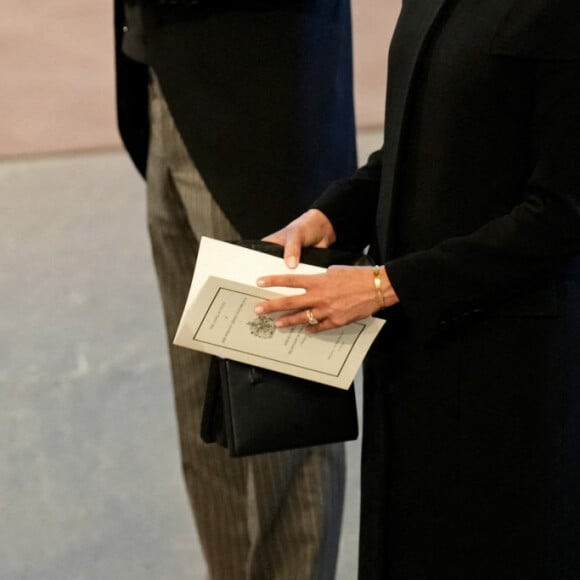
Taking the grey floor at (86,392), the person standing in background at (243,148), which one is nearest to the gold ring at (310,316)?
the person standing in background at (243,148)

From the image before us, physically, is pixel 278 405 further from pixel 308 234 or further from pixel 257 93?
pixel 257 93

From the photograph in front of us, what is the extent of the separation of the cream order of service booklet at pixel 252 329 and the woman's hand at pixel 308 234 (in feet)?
0.18

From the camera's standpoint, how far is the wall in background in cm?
319

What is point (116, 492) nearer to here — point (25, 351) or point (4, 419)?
point (4, 419)

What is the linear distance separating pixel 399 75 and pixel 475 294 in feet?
0.77

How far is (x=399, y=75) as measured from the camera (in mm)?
958

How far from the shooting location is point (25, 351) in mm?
2375

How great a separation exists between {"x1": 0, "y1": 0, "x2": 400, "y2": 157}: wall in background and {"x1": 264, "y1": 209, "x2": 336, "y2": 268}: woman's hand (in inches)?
86.0

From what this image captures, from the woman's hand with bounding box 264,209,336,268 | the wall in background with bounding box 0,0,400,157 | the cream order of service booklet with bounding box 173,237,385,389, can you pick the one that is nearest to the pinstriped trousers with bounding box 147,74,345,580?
the woman's hand with bounding box 264,209,336,268

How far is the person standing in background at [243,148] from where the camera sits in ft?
4.13

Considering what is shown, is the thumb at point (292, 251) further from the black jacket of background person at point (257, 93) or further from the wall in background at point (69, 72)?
the wall in background at point (69, 72)

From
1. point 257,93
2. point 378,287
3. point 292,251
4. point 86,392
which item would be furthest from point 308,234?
point 86,392

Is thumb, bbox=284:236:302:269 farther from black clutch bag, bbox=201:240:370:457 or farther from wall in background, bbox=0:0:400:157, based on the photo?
wall in background, bbox=0:0:400:157

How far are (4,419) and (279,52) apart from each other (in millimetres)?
1266
